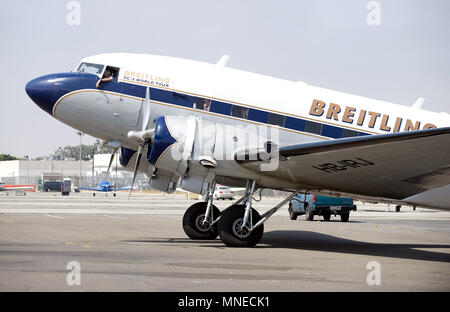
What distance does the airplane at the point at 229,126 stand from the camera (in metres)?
14.9

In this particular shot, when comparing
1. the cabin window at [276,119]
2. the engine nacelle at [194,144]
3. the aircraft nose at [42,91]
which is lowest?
the engine nacelle at [194,144]

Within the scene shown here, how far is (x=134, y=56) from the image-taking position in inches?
658

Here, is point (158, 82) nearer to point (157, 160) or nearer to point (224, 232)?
point (157, 160)

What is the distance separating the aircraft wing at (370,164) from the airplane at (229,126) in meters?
0.05

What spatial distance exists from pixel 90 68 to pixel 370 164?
8.72 metres

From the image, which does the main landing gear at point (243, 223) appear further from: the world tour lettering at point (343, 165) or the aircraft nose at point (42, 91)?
the aircraft nose at point (42, 91)

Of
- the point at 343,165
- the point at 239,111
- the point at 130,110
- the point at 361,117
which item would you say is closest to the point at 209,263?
the point at 343,165

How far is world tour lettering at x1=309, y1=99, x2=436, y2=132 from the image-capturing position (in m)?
16.4

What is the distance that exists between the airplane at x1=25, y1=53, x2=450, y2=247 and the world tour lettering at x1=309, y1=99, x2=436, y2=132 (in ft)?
0.10

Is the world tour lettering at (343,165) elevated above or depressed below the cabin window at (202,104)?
below

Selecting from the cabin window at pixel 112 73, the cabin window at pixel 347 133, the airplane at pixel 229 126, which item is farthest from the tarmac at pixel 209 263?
the cabin window at pixel 112 73
